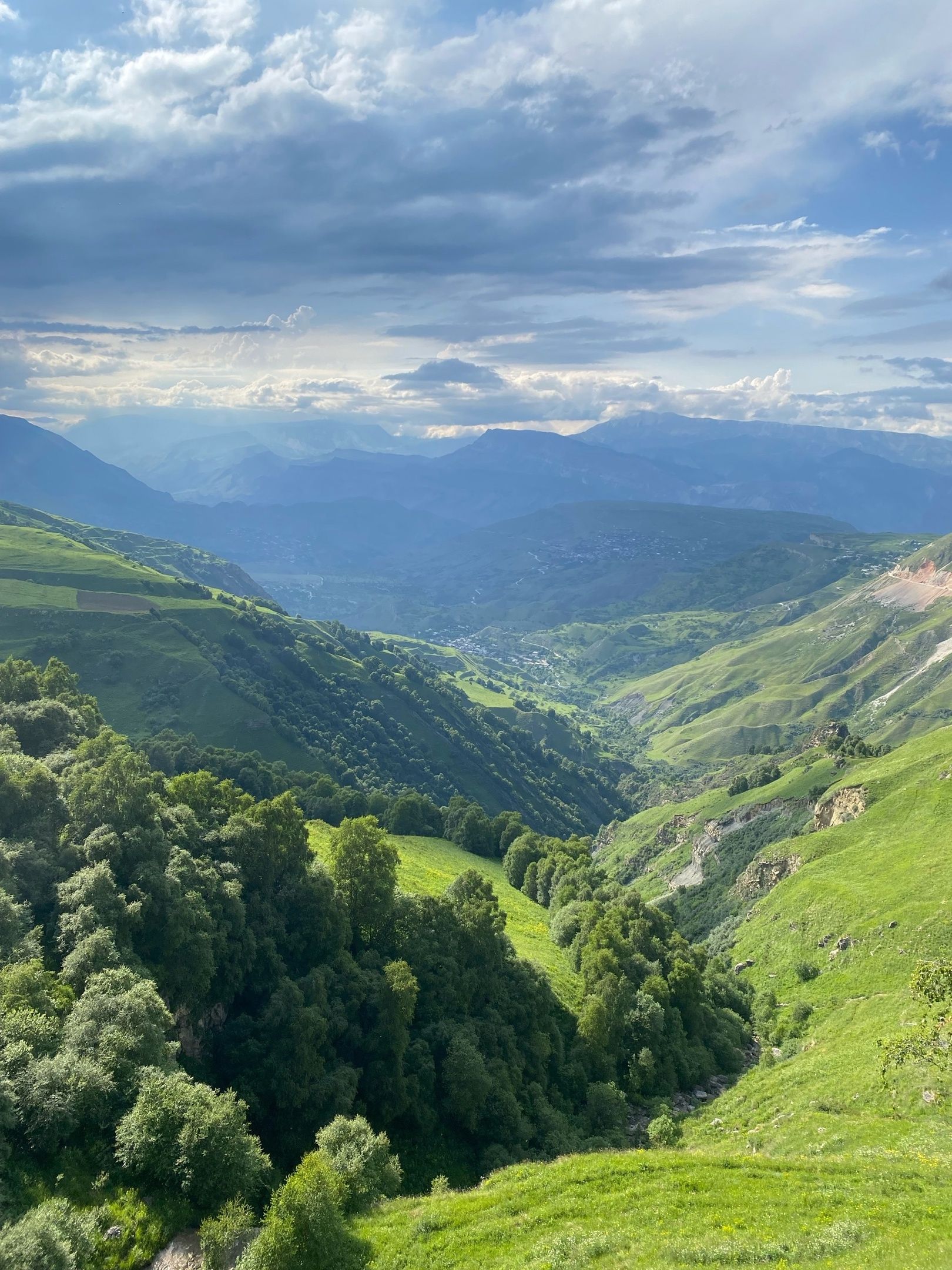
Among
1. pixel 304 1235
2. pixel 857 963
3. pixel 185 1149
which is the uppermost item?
pixel 185 1149

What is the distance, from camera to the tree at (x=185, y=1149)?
34.3 metres

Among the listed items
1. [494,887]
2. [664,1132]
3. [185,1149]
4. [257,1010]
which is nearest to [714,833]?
[494,887]

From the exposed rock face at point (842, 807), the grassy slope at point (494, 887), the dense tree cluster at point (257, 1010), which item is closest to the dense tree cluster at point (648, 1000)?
the dense tree cluster at point (257, 1010)

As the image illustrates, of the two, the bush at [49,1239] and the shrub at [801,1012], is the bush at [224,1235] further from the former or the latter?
the shrub at [801,1012]

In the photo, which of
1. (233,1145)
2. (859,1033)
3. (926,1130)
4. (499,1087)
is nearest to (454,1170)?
(499,1087)

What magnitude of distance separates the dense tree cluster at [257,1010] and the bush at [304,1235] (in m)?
Result: 0.18

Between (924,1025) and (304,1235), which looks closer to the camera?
(304,1235)

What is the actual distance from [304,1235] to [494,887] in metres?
97.8

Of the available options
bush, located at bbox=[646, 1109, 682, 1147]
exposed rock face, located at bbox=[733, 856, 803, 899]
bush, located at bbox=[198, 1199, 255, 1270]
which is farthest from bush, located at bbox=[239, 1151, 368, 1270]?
exposed rock face, located at bbox=[733, 856, 803, 899]

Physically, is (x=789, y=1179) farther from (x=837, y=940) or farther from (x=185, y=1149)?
(x=837, y=940)

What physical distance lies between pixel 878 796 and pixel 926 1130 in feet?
288

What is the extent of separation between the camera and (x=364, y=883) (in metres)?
69.0

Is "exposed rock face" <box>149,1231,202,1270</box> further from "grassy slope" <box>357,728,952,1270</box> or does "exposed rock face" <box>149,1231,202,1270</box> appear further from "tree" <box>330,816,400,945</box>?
"tree" <box>330,816,400,945</box>

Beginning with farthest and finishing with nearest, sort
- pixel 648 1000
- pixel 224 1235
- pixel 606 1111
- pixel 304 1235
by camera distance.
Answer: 1. pixel 648 1000
2. pixel 606 1111
3. pixel 224 1235
4. pixel 304 1235
